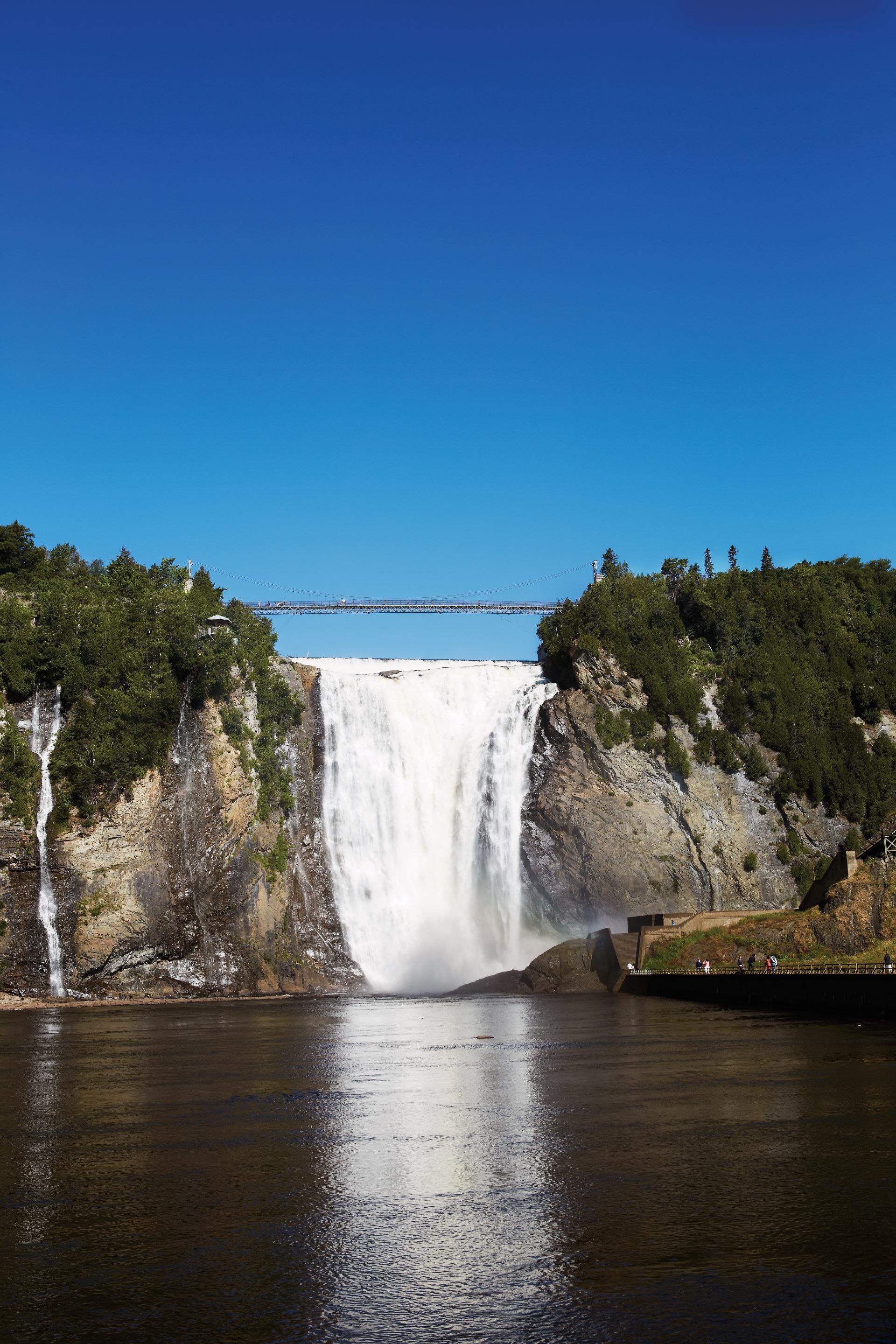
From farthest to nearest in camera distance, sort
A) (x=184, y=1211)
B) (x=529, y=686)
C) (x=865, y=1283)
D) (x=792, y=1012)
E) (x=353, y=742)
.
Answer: (x=529, y=686)
(x=353, y=742)
(x=792, y=1012)
(x=184, y=1211)
(x=865, y=1283)

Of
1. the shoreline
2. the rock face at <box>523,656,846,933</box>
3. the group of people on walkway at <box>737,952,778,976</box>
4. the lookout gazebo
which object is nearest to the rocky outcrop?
the shoreline

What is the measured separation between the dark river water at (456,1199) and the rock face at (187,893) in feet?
111

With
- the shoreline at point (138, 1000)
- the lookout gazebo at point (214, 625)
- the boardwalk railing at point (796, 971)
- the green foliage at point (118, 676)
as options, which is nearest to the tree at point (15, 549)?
the green foliage at point (118, 676)

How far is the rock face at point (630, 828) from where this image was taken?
74.2 m

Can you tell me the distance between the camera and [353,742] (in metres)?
77.4

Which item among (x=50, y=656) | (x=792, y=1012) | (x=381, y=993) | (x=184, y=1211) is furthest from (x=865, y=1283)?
(x=50, y=656)

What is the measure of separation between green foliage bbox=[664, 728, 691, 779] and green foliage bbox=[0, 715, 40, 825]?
41276 millimetres

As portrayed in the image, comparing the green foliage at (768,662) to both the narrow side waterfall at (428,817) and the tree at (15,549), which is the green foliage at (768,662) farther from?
the tree at (15,549)

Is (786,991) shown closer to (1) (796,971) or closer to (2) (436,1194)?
(1) (796,971)

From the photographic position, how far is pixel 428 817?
7700 centimetres

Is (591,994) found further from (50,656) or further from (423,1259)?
(423,1259)

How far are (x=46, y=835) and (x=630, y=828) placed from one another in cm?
3653

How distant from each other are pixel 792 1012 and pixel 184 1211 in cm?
3164

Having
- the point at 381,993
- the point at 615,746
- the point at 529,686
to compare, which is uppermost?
the point at 529,686
